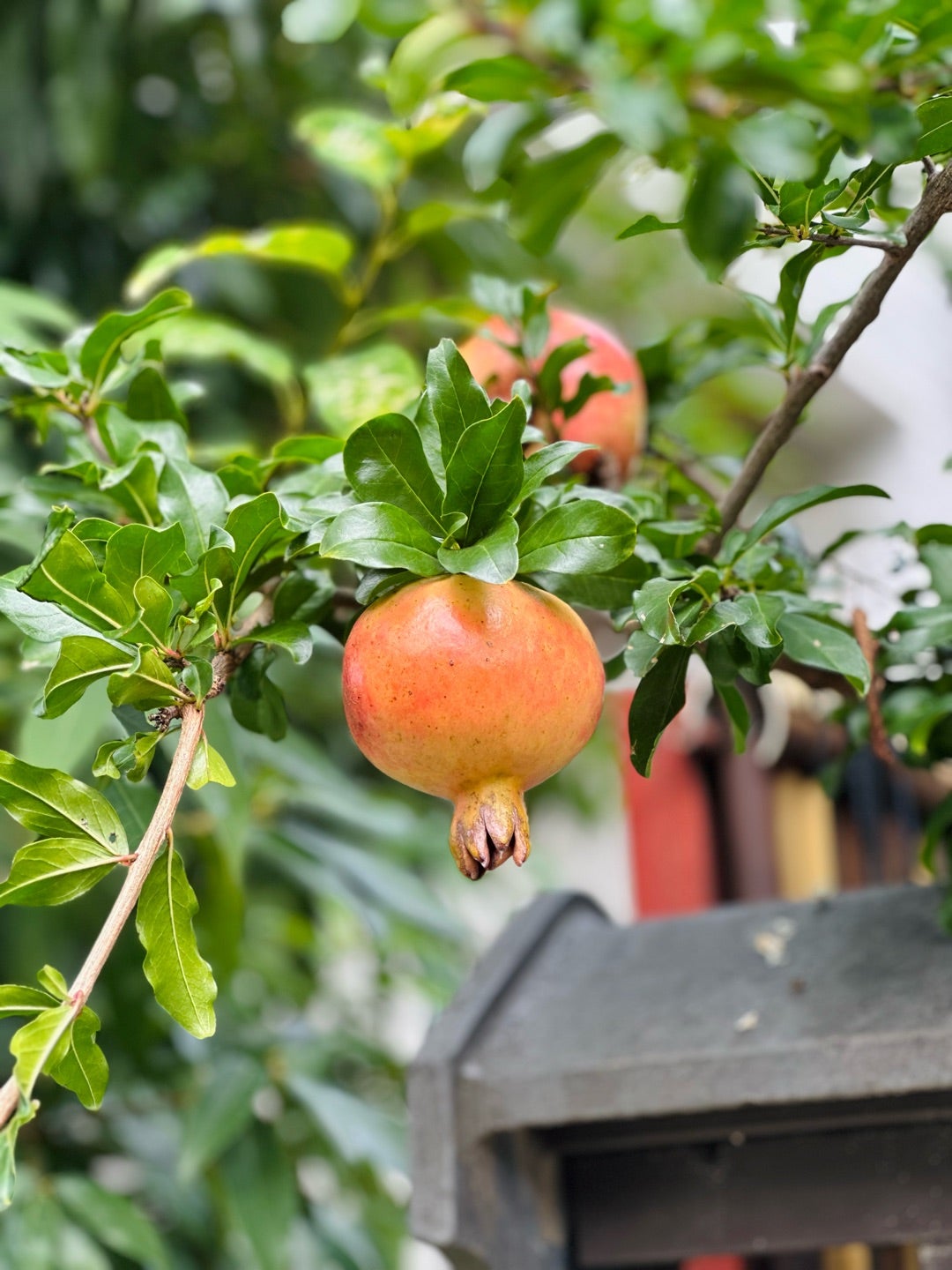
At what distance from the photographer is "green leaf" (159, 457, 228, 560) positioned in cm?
36

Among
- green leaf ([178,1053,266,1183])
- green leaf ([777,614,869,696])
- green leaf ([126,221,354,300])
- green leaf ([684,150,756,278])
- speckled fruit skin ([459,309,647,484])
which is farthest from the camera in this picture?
green leaf ([178,1053,266,1183])

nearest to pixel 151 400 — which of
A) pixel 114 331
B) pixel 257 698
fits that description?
pixel 114 331

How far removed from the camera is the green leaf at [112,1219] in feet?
2.41

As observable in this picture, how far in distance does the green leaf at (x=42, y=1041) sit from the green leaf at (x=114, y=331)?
0.80ft

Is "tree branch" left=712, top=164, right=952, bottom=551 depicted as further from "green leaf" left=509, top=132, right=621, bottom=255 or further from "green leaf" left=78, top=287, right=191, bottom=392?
"green leaf" left=78, top=287, right=191, bottom=392

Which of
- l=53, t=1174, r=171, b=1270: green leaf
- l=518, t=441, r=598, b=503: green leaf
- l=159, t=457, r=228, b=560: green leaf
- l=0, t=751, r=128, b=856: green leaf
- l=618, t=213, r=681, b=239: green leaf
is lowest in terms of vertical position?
l=53, t=1174, r=171, b=1270: green leaf

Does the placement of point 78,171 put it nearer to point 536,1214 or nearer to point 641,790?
point 641,790

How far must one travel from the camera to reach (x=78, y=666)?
0.31 metres

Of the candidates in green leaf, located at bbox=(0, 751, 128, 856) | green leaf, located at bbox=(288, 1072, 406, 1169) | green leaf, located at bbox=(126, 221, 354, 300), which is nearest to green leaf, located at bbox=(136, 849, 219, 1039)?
green leaf, located at bbox=(0, 751, 128, 856)

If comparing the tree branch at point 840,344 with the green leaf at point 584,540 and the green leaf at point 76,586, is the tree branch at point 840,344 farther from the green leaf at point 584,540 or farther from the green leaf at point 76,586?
the green leaf at point 76,586

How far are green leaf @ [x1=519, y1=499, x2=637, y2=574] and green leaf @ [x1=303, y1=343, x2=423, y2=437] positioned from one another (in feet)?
0.89

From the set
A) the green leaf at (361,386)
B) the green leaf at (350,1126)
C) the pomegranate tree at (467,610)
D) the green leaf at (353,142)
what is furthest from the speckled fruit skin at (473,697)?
the green leaf at (350,1126)

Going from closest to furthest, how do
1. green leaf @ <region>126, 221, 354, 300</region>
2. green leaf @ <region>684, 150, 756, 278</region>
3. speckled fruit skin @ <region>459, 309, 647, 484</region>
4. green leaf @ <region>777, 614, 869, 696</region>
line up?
1. green leaf @ <region>684, 150, 756, 278</region>
2. green leaf @ <region>777, 614, 869, 696</region>
3. speckled fruit skin @ <region>459, 309, 647, 484</region>
4. green leaf @ <region>126, 221, 354, 300</region>

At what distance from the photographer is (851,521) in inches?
57.4
